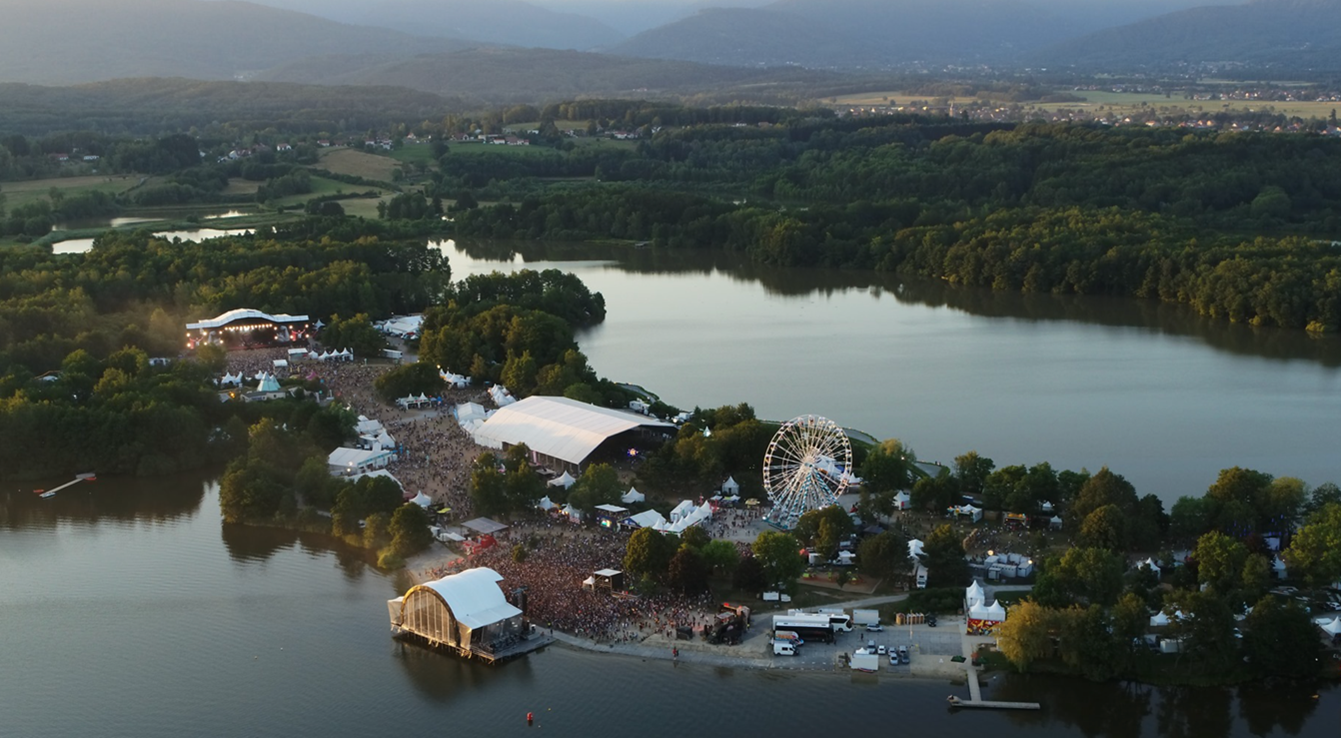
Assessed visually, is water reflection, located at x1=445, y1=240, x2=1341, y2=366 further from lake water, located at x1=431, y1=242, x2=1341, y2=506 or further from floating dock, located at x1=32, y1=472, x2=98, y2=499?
floating dock, located at x1=32, y1=472, x2=98, y2=499

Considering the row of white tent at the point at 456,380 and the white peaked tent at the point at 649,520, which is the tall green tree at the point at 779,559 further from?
the row of white tent at the point at 456,380

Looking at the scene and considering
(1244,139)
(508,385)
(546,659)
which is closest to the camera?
(546,659)

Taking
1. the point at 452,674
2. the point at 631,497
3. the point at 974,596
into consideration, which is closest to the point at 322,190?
the point at 631,497

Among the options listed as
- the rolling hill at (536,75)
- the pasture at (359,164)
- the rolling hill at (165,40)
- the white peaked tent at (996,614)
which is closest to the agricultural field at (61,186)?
the pasture at (359,164)

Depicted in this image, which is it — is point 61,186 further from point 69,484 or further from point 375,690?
point 375,690

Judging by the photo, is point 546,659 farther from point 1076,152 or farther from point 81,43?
point 81,43

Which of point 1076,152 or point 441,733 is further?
point 1076,152

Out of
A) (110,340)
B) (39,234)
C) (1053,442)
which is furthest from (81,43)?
(1053,442)
